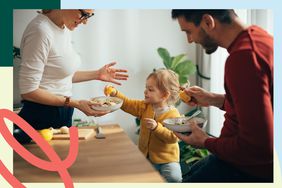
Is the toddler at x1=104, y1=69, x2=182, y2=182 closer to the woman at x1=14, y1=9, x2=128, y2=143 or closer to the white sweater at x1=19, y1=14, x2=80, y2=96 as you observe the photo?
the woman at x1=14, y1=9, x2=128, y2=143

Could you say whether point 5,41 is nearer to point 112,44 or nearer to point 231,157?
point 112,44

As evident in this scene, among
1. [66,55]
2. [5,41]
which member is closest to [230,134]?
[66,55]

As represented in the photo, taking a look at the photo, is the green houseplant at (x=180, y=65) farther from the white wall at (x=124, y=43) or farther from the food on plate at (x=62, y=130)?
the food on plate at (x=62, y=130)

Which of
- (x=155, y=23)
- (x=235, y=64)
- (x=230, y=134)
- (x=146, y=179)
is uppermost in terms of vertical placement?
(x=155, y=23)

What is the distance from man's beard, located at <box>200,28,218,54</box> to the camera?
1.58 metres

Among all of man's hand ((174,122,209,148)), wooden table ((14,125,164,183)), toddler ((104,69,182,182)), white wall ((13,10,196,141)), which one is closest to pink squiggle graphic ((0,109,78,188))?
wooden table ((14,125,164,183))

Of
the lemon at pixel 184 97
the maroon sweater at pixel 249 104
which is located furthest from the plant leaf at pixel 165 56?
the maroon sweater at pixel 249 104

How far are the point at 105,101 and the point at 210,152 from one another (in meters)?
0.40

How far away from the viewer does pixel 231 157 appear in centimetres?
154

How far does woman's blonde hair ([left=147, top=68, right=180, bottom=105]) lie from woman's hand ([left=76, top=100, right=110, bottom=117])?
21 cm

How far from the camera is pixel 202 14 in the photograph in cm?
157

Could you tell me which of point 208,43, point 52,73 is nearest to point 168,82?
point 208,43

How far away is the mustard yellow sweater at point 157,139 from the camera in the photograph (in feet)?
5.30

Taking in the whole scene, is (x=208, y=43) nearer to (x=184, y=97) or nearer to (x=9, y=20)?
(x=184, y=97)
